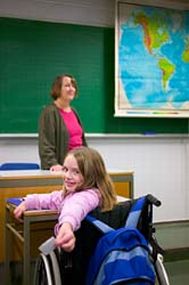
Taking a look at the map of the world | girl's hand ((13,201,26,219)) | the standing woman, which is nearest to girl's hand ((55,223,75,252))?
girl's hand ((13,201,26,219))

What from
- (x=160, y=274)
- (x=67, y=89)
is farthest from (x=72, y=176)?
(x=67, y=89)

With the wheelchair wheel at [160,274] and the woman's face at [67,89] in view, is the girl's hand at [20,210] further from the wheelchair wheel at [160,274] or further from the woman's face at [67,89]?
the woman's face at [67,89]

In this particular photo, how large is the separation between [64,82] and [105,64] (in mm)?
1383

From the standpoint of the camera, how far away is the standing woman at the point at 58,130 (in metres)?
3.34

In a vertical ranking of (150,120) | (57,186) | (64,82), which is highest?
(64,82)

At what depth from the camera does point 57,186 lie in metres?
2.80

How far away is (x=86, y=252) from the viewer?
1.64 metres

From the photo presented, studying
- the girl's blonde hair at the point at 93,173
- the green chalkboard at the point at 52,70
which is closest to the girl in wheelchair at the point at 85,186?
the girl's blonde hair at the point at 93,173

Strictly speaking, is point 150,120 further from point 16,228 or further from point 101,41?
point 16,228

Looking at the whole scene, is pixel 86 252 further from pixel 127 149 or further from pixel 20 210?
pixel 127 149

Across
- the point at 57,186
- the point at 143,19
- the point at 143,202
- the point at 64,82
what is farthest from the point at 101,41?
the point at 143,202

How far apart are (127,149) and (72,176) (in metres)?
3.11

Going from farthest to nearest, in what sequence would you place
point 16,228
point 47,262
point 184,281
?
1. point 184,281
2. point 16,228
3. point 47,262

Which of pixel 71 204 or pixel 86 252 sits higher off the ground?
pixel 71 204
